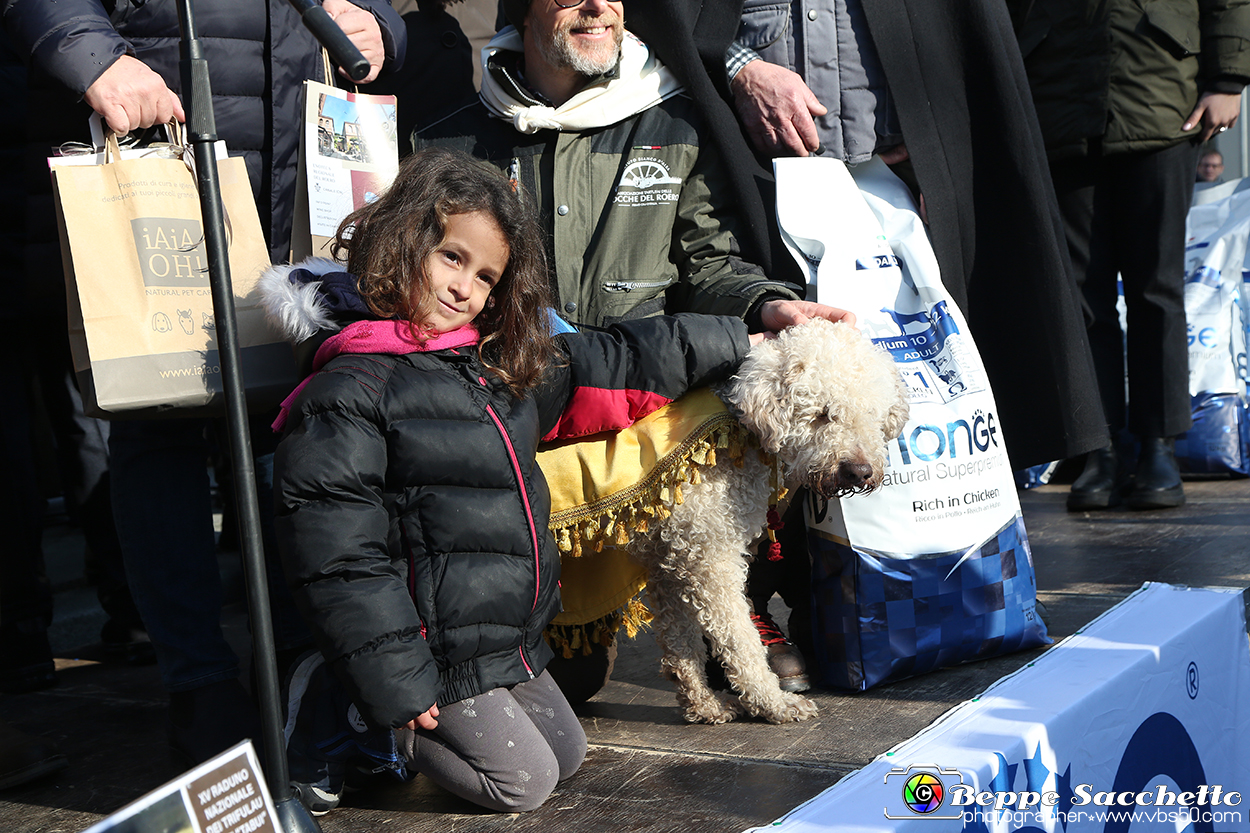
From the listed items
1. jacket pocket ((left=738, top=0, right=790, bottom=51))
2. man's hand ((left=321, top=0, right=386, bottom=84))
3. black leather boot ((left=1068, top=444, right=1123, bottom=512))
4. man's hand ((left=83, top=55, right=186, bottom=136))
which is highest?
jacket pocket ((left=738, top=0, right=790, bottom=51))

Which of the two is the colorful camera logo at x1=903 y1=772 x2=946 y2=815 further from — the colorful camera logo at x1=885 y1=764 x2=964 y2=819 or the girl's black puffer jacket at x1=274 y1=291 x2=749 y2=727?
the girl's black puffer jacket at x1=274 y1=291 x2=749 y2=727

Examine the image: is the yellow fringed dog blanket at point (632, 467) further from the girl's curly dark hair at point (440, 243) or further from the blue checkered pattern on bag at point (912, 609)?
the blue checkered pattern on bag at point (912, 609)

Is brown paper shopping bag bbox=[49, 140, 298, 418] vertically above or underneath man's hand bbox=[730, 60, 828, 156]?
underneath

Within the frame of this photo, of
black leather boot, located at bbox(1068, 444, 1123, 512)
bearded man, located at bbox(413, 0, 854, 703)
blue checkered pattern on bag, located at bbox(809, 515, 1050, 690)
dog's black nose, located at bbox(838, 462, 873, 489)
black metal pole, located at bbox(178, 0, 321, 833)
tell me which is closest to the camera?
black metal pole, located at bbox(178, 0, 321, 833)

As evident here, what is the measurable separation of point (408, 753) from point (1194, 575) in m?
2.36

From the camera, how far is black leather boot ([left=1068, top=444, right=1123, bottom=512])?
4.11m

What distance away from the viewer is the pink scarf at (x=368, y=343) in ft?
6.46

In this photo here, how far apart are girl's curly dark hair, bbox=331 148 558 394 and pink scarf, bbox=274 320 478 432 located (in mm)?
24

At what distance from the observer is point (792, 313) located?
7.66 feet

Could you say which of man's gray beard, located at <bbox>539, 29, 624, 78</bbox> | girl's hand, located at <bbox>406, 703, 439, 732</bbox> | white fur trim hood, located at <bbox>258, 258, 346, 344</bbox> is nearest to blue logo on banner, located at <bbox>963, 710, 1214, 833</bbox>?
girl's hand, located at <bbox>406, 703, 439, 732</bbox>

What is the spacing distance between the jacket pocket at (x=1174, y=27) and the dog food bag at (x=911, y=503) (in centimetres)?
182

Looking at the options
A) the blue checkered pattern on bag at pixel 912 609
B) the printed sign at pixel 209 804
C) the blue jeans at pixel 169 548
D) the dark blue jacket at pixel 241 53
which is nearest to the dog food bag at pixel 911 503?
the blue checkered pattern on bag at pixel 912 609

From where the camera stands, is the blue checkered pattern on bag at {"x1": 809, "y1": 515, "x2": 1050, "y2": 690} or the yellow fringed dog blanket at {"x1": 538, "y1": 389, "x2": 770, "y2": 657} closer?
the yellow fringed dog blanket at {"x1": 538, "y1": 389, "x2": 770, "y2": 657}

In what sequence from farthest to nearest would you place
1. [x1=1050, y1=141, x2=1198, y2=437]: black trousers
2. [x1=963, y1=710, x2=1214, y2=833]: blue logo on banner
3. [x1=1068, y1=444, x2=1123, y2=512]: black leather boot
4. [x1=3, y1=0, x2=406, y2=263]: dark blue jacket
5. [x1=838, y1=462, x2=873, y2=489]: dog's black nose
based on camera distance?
[x1=1068, y1=444, x2=1123, y2=512]: black leather boot < [x1=1050, y1=141, x2=1198, y2=437]: black trousers < [x1=838, y1=462, x2=873, y2=489]: dog's black nose < [x1=3, y1=0, x2=406, y2=263]: dark blue jacket < [x1=963, y1=710, x2=1214, y2=833]: blue logo on banner
